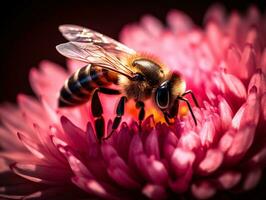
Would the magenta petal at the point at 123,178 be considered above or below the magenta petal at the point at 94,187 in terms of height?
above

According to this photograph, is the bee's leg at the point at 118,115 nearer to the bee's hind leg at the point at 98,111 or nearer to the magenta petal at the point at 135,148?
the bee's hind leg at the point at 98,111

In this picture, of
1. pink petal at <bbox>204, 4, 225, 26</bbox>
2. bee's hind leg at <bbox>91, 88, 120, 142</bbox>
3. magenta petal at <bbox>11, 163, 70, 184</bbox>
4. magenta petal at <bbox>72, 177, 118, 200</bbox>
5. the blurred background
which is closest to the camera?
magenta petal at <bbox>72, 177, 118, 200</bbox>

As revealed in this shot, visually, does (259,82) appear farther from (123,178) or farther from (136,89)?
(123,178)

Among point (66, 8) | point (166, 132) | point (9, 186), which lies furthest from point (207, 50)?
point (66, 8)

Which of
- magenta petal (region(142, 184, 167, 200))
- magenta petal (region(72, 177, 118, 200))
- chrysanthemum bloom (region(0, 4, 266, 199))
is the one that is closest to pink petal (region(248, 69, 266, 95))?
chrysanthemum bloom (region(0, 4, 266, 199))

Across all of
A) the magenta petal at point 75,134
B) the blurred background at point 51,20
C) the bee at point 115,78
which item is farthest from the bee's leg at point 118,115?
the blurred background at point 51,20

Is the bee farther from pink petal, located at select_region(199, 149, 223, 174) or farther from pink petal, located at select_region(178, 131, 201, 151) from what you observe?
pink petal, located at select_region(199, 149, 223, 174)
